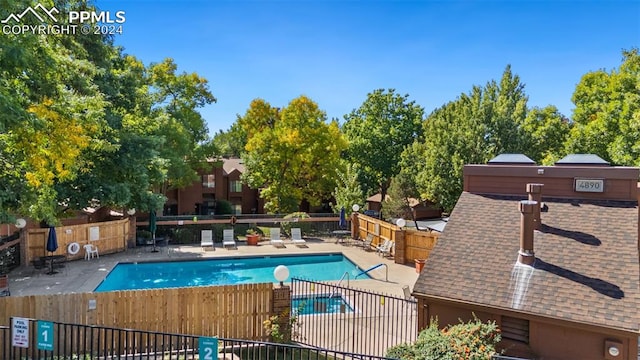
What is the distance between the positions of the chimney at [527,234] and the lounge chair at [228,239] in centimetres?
1677

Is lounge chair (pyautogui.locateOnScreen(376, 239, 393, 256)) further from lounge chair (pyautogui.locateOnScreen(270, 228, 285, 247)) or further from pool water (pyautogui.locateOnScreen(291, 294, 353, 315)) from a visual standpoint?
pool water (pyautogui.locateOnScreen(291, 294, 353, 315))

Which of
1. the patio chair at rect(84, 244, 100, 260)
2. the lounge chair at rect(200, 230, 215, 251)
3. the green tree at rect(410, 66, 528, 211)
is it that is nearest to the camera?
the patio chair at rect(84, 244, 100, 260)

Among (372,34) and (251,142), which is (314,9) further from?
(251,142)

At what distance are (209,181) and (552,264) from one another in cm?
3453

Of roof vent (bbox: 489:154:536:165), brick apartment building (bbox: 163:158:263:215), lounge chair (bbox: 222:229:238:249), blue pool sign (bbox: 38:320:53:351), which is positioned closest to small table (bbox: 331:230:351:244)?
lounge chair (bbox: 222:229:238:249)

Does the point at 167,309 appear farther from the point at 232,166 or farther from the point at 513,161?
the point at 232,166

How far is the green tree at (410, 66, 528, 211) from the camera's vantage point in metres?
22.6

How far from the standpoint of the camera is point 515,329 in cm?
783

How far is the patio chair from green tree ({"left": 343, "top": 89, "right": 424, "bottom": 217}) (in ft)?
66.7

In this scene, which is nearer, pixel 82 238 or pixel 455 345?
pixel 455 345

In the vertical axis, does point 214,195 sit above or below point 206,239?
above

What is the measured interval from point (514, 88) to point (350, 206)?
528 inches

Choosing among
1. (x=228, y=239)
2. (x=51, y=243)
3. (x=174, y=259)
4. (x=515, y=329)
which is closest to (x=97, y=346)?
(x=515, y=329)

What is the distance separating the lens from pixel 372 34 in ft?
57.2
